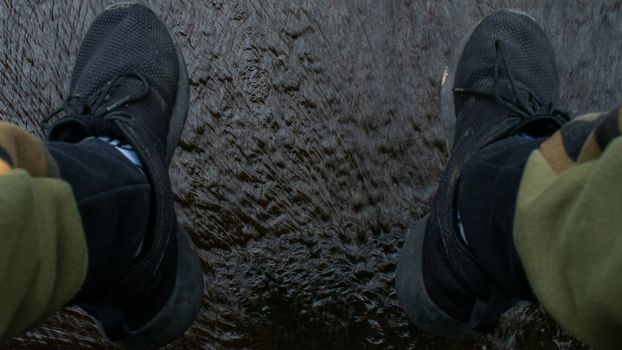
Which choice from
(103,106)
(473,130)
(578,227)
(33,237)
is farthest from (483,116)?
(33,237)

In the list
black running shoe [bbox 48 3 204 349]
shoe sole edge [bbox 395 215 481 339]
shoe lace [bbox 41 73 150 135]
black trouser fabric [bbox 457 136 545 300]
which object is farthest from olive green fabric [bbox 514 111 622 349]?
shoe lace [bbox 41 73 150 135]

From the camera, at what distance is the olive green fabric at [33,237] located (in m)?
0.60

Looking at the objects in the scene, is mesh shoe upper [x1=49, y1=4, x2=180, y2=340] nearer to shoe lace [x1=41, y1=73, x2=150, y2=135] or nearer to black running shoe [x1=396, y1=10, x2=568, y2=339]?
shoe lace [x1=41, y1=73, x2=150, y2=135]

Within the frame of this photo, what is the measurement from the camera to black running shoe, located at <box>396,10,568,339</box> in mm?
1001

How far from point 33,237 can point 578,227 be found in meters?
0.54

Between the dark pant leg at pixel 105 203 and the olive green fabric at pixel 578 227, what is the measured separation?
52cm

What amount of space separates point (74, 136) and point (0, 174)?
48cm

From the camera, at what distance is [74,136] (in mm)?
1077

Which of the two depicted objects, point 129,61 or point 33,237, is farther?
point 129,61

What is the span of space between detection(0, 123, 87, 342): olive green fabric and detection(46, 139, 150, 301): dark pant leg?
50 millimetres

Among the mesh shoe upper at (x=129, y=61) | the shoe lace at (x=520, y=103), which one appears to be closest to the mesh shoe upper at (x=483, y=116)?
the shoe lace at (x=520, y=103)

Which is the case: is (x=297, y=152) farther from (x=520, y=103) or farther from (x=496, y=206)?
(x=496, y=206)

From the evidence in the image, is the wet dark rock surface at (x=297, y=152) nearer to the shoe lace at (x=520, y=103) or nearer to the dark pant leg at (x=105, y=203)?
the shoe lace at (x=520, y=103)

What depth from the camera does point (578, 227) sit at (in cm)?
58
